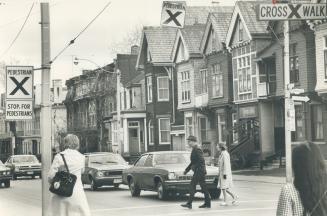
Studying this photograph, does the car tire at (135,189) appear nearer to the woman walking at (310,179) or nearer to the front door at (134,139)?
the woman walking at (310,179)

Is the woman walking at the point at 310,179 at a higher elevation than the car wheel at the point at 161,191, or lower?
higher

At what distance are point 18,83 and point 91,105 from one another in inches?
2617

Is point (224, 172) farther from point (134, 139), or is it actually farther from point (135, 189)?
point (134, 139)

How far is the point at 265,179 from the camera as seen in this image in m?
30.1

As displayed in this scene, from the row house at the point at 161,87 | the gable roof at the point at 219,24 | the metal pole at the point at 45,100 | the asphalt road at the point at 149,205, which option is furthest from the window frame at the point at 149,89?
the metal pole at the point at 45,100

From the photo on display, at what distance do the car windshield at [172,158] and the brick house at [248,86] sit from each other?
19619 mm

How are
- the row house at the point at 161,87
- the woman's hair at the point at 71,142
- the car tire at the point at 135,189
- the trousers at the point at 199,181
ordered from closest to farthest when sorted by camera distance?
the woman's hair at the point at 71,142, the trousers at the point at 199,181, the car tire at the point at 135,189, the row house at the point at 161,87

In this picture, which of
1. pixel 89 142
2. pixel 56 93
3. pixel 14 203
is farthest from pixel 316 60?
pixel 89 142

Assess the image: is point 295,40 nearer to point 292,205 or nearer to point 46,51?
point 46,51

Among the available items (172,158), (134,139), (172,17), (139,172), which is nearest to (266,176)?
(139,172)

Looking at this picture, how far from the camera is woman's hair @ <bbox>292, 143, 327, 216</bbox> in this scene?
4.62 m

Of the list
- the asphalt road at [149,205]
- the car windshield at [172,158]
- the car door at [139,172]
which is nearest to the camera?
the asphalt road at [149,205]

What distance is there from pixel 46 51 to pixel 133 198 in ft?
34.2

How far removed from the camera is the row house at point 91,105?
68562 mm
